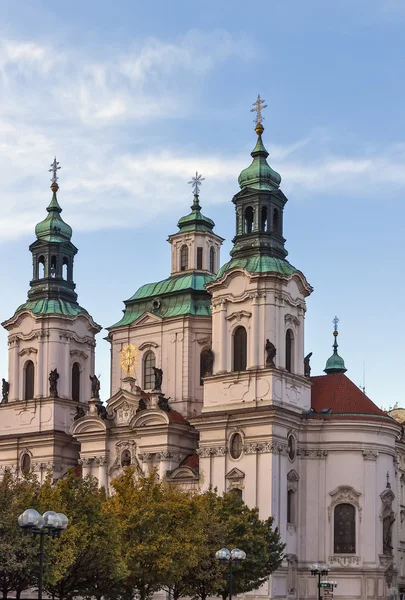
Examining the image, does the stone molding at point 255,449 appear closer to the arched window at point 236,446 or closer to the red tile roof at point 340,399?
the arched window at point 236,446

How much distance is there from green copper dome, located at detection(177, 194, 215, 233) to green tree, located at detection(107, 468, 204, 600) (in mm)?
30740

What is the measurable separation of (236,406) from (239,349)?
12.3 feet

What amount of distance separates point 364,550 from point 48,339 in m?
27.3

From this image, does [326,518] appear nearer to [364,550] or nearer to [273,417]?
[364,550]

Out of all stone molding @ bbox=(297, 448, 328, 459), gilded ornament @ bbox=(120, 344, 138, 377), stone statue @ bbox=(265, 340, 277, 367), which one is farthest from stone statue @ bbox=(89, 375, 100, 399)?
stone molding @ bbox=(297, 448, 328, 459)

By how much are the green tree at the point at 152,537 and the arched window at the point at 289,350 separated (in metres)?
18.2

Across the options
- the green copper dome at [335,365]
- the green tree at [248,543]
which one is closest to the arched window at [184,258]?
the green copper dome at [335,365]

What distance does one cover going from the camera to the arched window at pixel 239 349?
71.6 metres

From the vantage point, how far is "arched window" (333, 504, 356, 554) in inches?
2746

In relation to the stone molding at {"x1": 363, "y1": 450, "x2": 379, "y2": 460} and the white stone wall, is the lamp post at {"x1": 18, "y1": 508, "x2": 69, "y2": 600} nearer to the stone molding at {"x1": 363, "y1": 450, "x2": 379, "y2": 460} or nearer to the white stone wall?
the stone molding at {"x1": 363, "y1": 450, "x2": 379, "y2": 460}

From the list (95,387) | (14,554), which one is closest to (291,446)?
(95,387)

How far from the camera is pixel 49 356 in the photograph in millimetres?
82625

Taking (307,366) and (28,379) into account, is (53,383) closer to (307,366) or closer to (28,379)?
(28,379)

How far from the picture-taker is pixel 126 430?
75750mm
